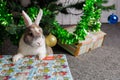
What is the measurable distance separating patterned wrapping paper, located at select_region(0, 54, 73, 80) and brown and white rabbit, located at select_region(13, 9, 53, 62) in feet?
0.14

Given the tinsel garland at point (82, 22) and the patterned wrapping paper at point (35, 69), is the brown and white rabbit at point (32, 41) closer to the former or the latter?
the patterned wrapping paper at point (35, 69)

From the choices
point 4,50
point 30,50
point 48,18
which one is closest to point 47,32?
point 48,18

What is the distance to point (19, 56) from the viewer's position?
1106mm

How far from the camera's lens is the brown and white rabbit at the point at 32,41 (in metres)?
1.09

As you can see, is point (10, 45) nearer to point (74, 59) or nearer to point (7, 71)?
point (74, 59)

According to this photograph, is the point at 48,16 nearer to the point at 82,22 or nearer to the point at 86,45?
the point at 82,22

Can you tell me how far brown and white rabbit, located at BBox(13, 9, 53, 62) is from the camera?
1.09 metres

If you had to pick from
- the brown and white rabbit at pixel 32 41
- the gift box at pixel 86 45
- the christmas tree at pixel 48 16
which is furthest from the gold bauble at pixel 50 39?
the brown and white rabbit at pixel 32 41

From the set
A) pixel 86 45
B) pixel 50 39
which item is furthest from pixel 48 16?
pixel 86 45

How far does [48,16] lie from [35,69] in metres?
0.47

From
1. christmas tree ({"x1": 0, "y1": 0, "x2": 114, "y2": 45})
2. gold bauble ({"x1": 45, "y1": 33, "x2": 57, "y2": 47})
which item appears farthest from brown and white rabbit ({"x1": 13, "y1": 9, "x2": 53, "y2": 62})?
gold bauble ({"x1": 45, "y1": 33, "x2": 57, "y2": 47})

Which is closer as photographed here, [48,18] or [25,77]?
[25,77]

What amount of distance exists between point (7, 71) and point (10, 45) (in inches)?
30.0

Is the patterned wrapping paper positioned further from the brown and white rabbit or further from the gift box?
the gift box
